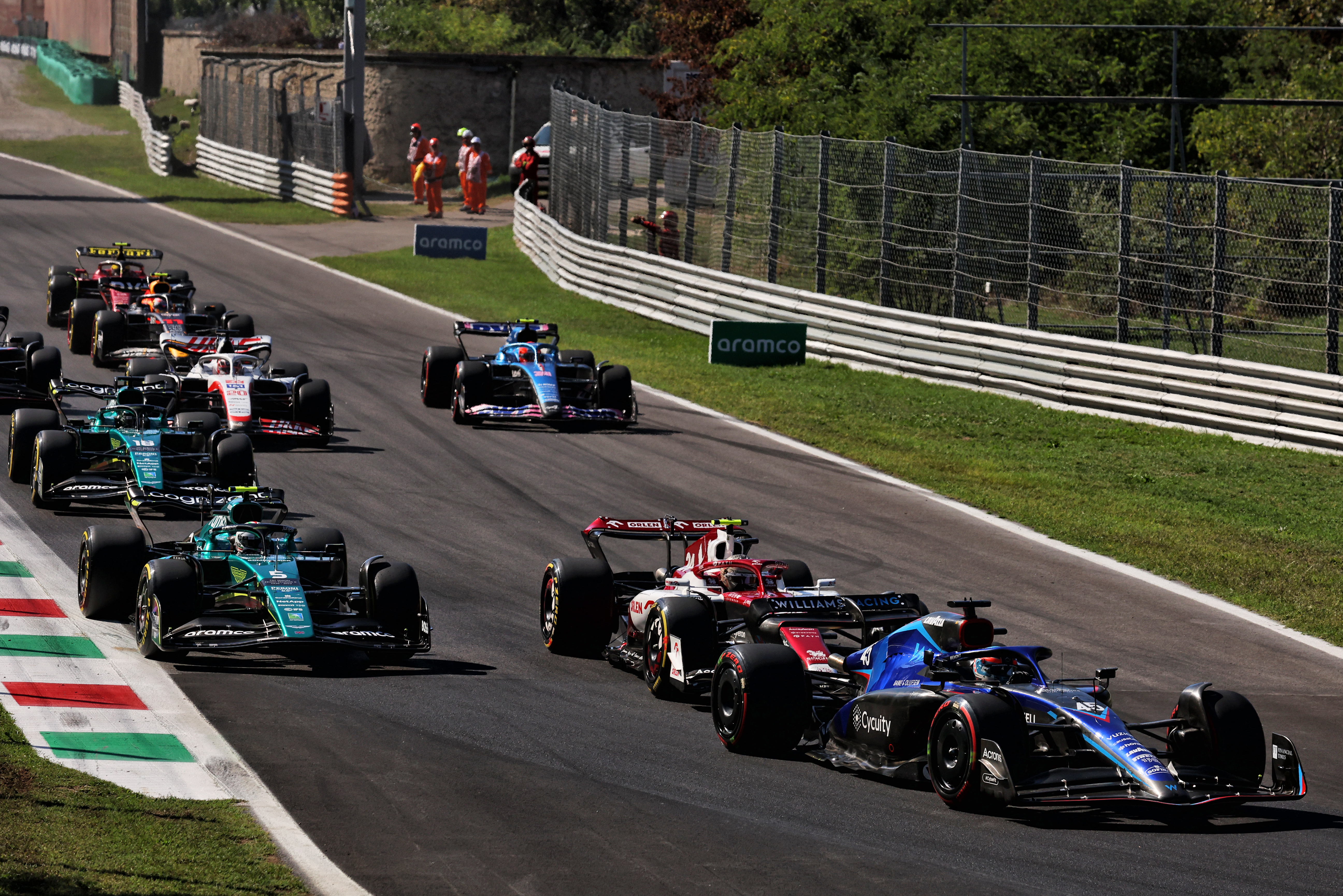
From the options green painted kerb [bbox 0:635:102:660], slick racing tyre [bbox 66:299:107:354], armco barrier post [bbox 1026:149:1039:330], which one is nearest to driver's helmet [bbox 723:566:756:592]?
green painted kerb [bbox 0:635:102:660]

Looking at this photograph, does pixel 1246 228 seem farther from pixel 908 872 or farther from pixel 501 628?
pixel 908 872

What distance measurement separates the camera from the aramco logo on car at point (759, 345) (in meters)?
26.6

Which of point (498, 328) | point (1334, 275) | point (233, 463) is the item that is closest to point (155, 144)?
point (498, 328)

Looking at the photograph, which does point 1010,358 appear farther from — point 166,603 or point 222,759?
point 222,759

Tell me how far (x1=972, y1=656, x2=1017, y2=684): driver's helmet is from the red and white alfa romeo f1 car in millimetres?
1383

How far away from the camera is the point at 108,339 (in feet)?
81.2

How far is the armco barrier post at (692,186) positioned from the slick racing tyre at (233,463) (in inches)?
571

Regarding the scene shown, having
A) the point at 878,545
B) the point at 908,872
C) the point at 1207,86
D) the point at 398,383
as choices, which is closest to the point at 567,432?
the point at 398,383

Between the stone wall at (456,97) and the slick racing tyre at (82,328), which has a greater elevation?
the stone wall at (456,97)

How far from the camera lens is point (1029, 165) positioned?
76.8 feet

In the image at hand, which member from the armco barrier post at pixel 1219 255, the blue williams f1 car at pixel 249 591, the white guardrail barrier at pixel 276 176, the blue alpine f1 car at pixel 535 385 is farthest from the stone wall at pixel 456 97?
the blue williams f1 car at pixel 249 591

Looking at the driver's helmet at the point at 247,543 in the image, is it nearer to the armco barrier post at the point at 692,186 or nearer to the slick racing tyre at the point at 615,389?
the slick racing tyre at the point at 615,389

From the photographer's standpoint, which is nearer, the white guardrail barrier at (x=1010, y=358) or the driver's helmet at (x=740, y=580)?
the driver's helmet at (x=740, y=580)

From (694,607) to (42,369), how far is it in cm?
1214
